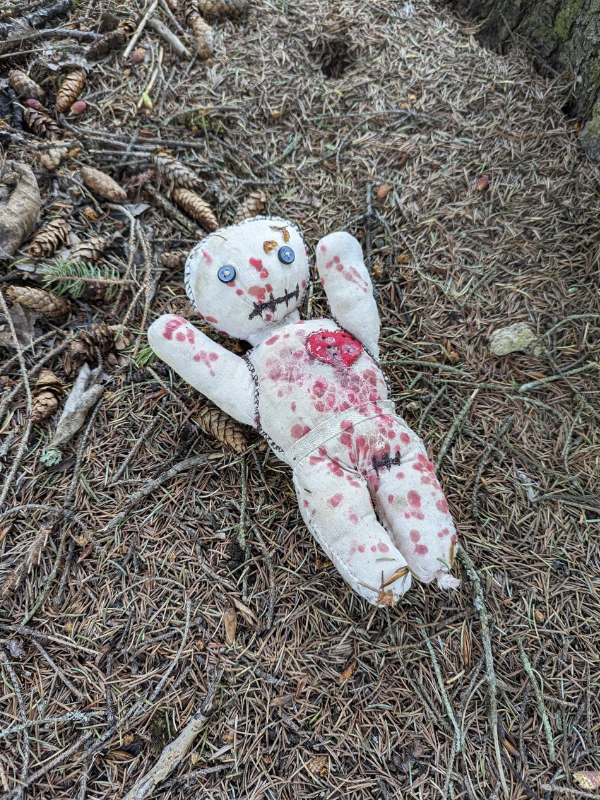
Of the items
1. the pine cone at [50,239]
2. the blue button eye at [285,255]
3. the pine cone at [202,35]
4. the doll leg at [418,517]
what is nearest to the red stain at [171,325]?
the blue button eye at [285,255]

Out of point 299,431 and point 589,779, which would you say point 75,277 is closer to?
point 299,431

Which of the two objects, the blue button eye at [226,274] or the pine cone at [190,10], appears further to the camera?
the pine cone at [190,10]

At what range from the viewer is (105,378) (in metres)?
2.01

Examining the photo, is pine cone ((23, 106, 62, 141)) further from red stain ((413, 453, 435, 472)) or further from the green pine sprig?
red stain ((413, 453, 435, 472))

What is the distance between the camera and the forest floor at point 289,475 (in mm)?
1582

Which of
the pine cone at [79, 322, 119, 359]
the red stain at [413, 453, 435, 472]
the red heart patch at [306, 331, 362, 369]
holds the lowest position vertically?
the pine cone at [79, 322, 119, 359]

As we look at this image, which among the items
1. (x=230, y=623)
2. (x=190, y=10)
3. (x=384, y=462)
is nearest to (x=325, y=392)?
(x=384, y=462)

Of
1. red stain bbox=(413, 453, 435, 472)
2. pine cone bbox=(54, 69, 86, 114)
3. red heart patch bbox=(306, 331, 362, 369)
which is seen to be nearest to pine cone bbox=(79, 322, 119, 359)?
red heart patch bbox=(306, 331, 362, 369)

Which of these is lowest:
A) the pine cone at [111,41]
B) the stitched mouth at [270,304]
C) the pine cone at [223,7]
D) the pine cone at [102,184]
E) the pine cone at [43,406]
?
the pine cone at [43,406]

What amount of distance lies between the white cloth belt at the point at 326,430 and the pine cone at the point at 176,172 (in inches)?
52.2

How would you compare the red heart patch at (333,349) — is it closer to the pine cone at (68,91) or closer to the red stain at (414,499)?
the red stain at (414,499)

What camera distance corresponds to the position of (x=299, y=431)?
1719 millimetres

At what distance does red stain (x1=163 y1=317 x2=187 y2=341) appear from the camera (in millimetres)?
1773

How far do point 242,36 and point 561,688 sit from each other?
334 cm
